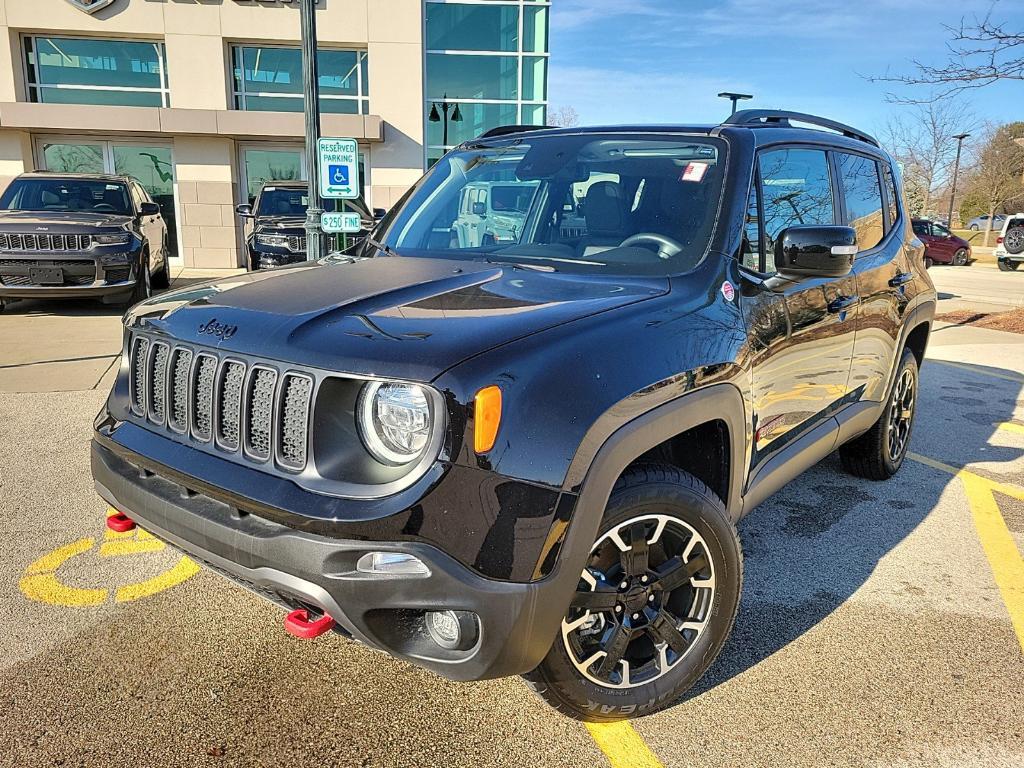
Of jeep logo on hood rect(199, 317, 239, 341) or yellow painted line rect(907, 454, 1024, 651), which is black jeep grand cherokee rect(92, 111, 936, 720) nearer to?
jeep logo on hood rect(199, 317, 239, 341)

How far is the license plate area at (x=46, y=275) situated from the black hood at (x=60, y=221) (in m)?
0.44

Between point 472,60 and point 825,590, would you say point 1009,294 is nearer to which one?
point 472,60

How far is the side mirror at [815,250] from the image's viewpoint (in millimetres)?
2826

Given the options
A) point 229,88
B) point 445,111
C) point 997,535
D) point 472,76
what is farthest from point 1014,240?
point 997,535

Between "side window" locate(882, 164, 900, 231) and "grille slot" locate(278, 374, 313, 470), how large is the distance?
11.8 feet

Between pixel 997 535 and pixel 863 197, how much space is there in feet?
6.14

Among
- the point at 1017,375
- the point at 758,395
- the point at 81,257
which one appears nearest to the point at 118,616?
the point at 758,395

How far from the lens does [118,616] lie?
3.07 metres

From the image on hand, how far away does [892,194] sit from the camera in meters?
4.54

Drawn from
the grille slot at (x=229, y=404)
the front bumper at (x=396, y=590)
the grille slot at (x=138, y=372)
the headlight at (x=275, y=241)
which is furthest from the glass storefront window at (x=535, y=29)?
the front bumper at (x=396, y=590)

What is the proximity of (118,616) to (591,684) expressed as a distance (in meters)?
1.89

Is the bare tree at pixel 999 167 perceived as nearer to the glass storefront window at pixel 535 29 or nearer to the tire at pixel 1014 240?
the tire at pixel 1014 240

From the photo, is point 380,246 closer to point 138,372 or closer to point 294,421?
point 138,372

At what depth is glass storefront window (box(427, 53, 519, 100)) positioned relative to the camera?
18.6m
